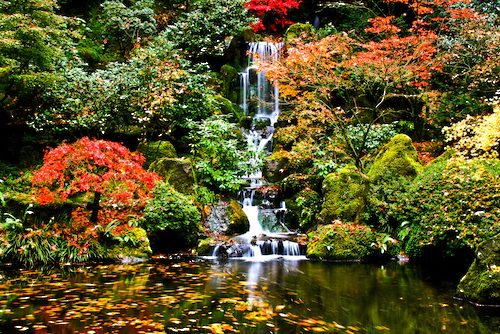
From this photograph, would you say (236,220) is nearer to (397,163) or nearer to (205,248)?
(205,248)

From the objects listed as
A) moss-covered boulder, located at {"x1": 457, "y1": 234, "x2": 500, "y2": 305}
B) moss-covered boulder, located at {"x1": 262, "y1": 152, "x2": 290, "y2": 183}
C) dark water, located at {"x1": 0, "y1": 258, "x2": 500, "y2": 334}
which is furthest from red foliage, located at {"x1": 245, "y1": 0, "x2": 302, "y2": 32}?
moss-covered boulder, located at {"x1": 457, "y1": 234, "x2": 500, "y2": 305}

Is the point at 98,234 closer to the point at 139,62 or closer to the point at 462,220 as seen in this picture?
the point at 139,62

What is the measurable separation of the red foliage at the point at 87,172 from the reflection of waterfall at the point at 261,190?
349 centimetres

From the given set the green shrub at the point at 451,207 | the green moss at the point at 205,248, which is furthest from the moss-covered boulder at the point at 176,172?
the green shrub at the point at 451,207

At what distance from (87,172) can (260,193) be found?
6.32m

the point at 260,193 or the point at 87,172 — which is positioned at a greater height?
the point at 87,172

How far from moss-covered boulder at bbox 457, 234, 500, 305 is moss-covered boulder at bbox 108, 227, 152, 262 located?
6.64m

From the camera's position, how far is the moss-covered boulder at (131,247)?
8477mm

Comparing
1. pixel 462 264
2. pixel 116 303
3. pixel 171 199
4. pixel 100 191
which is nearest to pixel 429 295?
pixel 462 264

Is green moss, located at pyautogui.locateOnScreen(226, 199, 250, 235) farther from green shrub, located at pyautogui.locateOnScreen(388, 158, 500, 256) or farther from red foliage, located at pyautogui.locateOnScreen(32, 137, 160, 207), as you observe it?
green shrub, located at pyautogui.locateOnScreen(388, 158, 500, 256)

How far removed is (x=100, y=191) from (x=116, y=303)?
10.9 ft

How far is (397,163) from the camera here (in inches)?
426

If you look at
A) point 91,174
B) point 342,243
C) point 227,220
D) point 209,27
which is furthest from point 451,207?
point 209,27

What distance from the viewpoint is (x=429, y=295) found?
655cm
